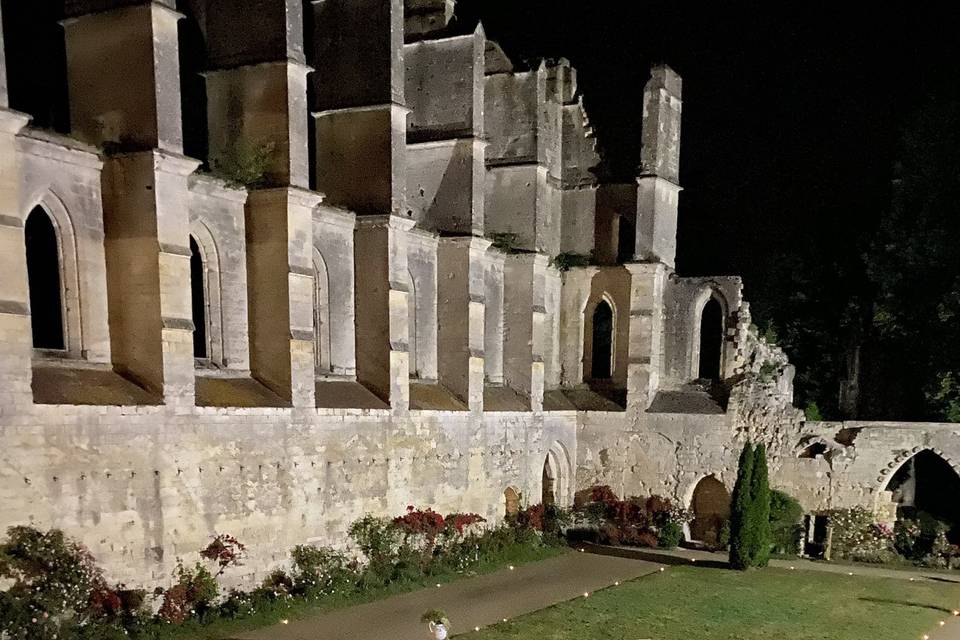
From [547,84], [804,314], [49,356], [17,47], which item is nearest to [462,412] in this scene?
[49,356]

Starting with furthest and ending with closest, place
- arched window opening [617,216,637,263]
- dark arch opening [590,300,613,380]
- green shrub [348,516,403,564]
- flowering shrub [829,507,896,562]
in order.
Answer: arched window opening [617,216,637,263] < dark arch opening [590,300,613,380] < flowering shrub [829,507,896,562] < green shrub [348,516,403,564]

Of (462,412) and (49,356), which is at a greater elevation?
(49,356)

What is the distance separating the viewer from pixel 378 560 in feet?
52.7

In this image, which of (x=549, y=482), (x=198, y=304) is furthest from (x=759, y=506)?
(x=198, y=304)

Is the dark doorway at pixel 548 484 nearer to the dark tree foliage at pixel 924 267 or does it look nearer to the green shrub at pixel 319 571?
the green shrub at pixel 319 571

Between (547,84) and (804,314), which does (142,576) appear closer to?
(547,84)

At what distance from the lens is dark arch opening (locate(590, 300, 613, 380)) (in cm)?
2400

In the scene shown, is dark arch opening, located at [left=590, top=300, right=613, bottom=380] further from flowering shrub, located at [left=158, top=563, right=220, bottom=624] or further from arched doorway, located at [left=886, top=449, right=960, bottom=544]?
flowering shrub, located at [left=158, top=563, right=220, bottom=624]

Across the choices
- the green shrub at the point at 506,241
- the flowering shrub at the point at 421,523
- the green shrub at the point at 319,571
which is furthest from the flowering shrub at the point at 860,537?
the green shrub at the point at 319,571

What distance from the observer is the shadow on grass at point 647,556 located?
1864cm

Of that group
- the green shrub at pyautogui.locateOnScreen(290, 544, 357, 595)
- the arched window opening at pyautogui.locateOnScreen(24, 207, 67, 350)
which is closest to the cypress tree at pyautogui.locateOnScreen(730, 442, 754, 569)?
the green shrub at pyautogui.locateOnScreen(290, 544, 357, 595)

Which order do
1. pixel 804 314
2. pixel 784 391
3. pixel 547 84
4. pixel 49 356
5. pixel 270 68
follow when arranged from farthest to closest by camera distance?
pixel 804 314
pixel 547 84
pixel 784 391
pixel 270 68
pixel 49 356

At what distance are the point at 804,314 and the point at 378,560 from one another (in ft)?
64.7

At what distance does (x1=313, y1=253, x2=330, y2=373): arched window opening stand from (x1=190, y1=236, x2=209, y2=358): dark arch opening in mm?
2764
